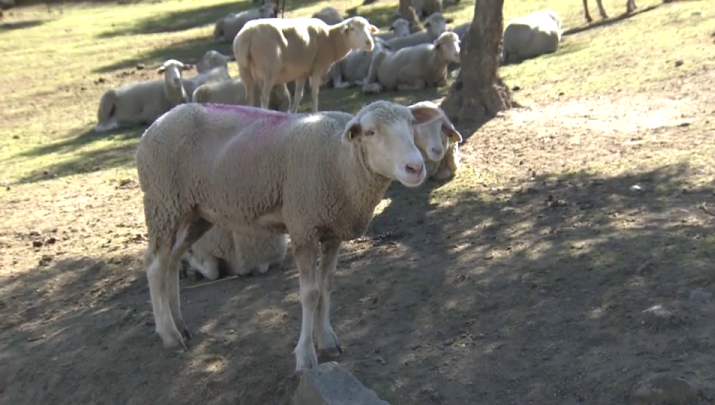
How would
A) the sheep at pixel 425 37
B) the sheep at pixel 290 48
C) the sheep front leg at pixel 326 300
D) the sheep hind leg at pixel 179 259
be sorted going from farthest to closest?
the sheep at pixel 425 37 < the sheep at pixel 290 48 < the sheep hind leg at pixel 179 259 < the sheep front leg at pixel 326 300

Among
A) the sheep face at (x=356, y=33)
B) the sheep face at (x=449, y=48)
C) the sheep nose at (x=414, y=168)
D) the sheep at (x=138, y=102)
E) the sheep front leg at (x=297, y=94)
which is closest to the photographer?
the sheep nose at (x=414, y=168)

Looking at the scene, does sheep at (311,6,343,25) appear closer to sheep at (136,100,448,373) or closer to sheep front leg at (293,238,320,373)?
sheep at (136,100,448,373)

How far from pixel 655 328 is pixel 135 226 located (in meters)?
5.25

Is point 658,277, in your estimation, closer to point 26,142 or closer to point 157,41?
point 26,142

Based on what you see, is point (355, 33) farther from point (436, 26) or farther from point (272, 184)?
point (272, 184)

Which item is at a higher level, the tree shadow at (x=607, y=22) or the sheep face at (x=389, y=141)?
the sheep face at (x=389, y=141)

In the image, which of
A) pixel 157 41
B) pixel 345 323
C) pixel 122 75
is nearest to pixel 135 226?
pixel 345 323

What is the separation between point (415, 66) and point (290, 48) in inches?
108

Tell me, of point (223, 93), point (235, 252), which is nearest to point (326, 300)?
point (235, 252)

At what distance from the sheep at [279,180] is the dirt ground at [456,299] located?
41 cm

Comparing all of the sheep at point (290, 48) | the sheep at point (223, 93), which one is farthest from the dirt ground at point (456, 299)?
the sheep at point (223, 93)

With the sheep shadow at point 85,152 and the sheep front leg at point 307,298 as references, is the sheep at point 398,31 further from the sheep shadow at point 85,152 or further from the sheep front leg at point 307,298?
the sheep front leg at point 307,298

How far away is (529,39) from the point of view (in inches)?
613

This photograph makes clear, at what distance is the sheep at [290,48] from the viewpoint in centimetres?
1179
